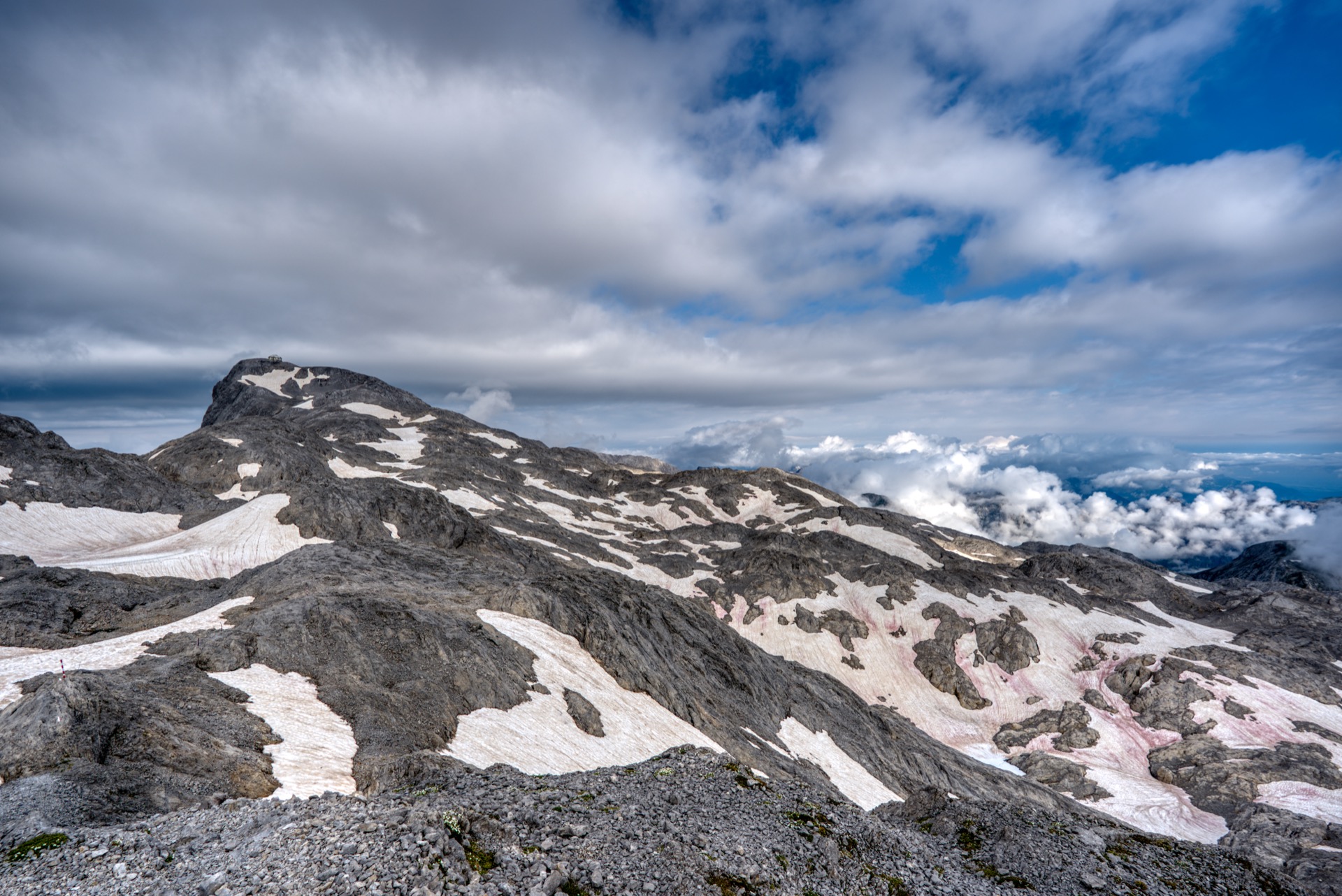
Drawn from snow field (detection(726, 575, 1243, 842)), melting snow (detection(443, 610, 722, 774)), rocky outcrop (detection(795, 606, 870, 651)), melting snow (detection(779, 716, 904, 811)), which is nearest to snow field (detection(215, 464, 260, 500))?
melting snow (detection(443, 610, 722, 774))

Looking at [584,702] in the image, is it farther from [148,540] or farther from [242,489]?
[242,489]

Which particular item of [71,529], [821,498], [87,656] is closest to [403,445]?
[71,529]

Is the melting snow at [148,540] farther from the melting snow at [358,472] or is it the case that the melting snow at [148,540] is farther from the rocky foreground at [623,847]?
the rocky foreground at [623,847]

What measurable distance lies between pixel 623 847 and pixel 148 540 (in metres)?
86.9

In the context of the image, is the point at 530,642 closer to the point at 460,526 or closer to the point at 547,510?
the point at 460,526

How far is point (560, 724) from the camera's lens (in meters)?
36.2

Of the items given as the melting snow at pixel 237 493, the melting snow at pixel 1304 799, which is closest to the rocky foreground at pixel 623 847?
the melting snow at pixel 1304 799

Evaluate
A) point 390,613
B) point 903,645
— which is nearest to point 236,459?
point 390,613

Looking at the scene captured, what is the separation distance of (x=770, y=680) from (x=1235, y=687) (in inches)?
3022

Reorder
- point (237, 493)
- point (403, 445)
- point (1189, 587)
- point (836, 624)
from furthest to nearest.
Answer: point (403, 445), point (1189, 587), point (237, 493), point (836, 624)

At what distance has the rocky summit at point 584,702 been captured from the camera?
46.7ft

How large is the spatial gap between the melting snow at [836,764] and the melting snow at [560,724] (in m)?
14.2

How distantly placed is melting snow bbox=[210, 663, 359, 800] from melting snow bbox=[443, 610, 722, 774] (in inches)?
186

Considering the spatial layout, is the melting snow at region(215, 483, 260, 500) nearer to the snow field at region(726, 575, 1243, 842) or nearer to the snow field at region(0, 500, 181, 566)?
the snow field at region(0, 500, 181, 566)
